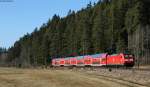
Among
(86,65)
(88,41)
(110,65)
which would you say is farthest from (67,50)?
(110,65)

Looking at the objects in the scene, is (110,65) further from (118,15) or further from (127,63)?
(118,15)

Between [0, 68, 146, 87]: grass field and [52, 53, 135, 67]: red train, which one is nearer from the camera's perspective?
[0, 68, 146, 87]: grass field

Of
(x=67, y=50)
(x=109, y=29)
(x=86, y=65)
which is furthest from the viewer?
(x=67, y=50)

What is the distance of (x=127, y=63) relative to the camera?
234ft

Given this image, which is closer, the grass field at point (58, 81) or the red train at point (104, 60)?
the grass field at point (58, 81)

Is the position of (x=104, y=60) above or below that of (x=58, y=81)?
above

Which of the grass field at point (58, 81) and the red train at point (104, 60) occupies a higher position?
the red train at point (104, 60)

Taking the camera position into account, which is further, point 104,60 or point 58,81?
point 104,60

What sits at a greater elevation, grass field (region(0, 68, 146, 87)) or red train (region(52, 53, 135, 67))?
red train (region(52, 53, 135, 67))

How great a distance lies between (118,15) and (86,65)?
175 feet

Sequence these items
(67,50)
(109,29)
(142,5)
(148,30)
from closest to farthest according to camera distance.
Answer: (148,30) < (142,5) < (109,29) < (67,50)

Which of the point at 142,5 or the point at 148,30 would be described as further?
the point at 142,5

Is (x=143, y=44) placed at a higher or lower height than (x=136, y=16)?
lower

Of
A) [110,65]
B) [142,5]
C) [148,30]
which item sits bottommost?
[110,65]
